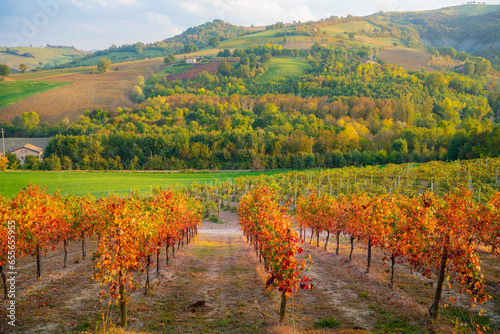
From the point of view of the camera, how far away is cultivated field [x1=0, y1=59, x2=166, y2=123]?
331ft

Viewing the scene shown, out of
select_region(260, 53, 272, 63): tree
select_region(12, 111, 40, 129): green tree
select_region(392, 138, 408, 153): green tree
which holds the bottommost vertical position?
select_region(392, 138, 408, 153): green tree

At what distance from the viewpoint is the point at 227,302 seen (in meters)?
13.2

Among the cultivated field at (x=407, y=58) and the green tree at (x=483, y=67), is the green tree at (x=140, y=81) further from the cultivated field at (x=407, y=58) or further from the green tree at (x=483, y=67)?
the green tree at (x=483, y=67)

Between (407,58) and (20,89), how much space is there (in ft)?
532

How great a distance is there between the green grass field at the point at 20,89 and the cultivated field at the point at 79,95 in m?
3.43

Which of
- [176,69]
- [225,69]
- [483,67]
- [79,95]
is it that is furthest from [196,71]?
[483,67]

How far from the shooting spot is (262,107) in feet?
361

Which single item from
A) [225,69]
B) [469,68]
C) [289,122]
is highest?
[469,68]

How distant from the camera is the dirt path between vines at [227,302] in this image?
1082 cm

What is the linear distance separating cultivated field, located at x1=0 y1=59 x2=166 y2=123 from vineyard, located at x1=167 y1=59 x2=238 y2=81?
48.7 ft

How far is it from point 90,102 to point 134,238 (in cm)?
11337

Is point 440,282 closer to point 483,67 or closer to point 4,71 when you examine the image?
point 4,71

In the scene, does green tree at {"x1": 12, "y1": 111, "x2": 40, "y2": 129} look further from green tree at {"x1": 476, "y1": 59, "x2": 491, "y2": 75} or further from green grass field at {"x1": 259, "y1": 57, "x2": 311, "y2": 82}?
green tree at {"x1": 476, "y1": 59, "x2": 491, "y2": 75}

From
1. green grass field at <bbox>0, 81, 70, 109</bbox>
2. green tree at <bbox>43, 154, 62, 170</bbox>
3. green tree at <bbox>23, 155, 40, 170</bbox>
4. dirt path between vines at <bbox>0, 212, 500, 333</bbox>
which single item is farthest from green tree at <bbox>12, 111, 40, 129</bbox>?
dirt path between vines at <bbox>0, 212, 500, 333</bbox>
